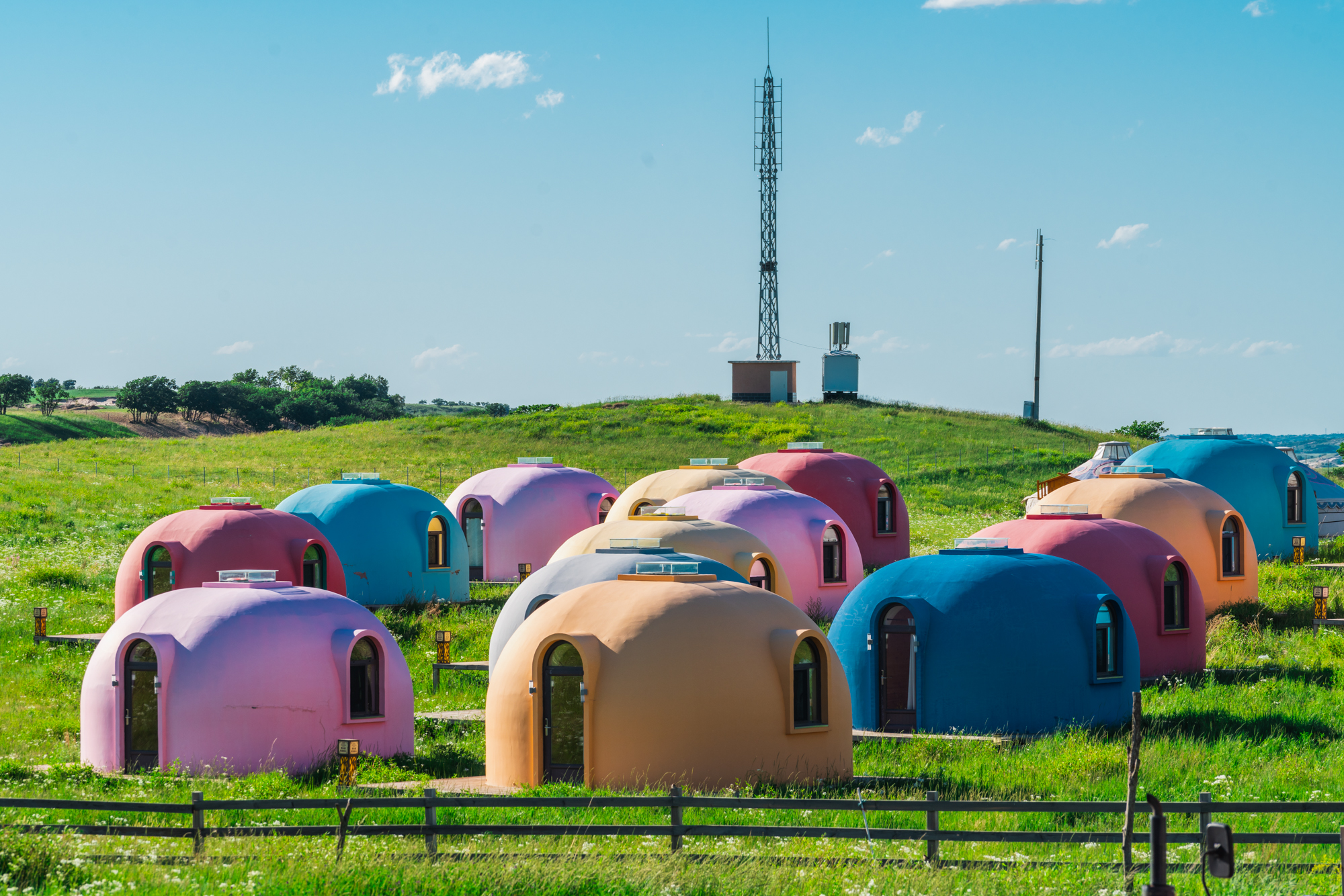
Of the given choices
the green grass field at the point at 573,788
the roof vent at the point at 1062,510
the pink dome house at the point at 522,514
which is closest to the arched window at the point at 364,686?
the green grass field at the point at 573,788

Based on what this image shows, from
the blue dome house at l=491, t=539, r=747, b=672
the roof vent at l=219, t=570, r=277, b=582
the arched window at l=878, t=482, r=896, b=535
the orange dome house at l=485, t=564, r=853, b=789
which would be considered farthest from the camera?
the arched window at l=878, t=482, r=896, b=535

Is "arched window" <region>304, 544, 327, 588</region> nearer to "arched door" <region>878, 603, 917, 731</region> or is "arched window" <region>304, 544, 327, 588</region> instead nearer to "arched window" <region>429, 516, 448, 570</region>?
"arched window" <region>429, 516, 448, 570</region>

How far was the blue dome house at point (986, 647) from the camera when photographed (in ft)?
66.4

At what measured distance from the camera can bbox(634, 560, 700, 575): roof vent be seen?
1861 cm

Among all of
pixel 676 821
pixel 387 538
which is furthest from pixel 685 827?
pixel 387 538

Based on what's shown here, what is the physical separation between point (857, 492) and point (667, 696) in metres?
22.5

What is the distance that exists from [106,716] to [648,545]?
8.08 metres

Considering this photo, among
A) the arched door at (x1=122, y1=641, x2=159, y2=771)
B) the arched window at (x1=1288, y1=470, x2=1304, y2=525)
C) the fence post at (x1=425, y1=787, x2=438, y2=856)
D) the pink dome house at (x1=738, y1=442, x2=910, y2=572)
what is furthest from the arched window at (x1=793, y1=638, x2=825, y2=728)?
the arched window at (x1=1288, y1=470, x2=1304, y2=525)

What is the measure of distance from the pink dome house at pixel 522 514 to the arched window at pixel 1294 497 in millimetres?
17772

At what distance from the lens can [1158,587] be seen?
80.2 ft

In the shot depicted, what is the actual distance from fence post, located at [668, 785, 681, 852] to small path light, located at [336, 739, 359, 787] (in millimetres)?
6169

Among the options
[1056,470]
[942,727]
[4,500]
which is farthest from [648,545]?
[1056,470]

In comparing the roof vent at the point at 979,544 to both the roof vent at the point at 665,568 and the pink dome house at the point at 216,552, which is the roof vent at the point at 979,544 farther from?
the pink dome house at the point at 216,552

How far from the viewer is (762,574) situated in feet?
87.9
